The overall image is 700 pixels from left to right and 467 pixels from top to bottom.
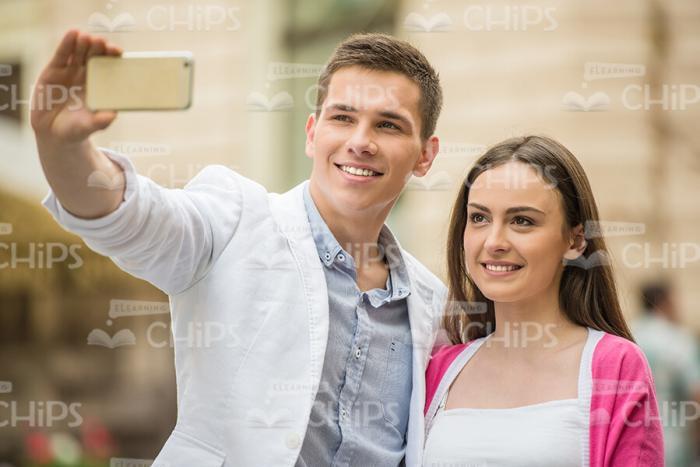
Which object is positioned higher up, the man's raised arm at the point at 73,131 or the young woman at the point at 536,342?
the man's raised arm at the point at 73,131

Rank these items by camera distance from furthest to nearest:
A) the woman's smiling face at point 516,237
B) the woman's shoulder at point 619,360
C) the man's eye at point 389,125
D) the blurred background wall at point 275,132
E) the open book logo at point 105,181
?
the blurred background wall at point 275,132
the man's eye at point 389,125
the woman's smiling face at point 516,237
the woman's shoulder at point 619,360
the open book logo at point 105,181

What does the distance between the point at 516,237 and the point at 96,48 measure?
0.97 meters

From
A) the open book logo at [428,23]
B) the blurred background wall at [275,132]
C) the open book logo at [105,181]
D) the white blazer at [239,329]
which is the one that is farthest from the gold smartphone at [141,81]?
the open book logo at [428,23]

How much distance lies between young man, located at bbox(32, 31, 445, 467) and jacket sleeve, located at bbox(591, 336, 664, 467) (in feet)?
1.21

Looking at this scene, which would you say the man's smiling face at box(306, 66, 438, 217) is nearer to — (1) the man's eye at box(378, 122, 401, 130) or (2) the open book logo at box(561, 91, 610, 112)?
(1) the man's eye at box(378, 122, 401, 130)

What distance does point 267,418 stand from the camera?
168 centimetres

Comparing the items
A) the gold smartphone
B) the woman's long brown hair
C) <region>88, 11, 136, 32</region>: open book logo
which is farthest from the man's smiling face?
<region>88, 11, 136, 32</region>: open book logo

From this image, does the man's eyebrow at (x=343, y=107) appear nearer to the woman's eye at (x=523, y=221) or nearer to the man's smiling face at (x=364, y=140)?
the man's smiling face at (x=364, y=140)

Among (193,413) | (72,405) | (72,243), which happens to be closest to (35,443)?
(72,405)

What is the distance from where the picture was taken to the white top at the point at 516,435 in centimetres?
169

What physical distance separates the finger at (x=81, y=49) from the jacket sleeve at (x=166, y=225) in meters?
0.19

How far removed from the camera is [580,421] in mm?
1701

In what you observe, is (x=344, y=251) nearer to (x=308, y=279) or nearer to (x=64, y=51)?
(x=308, y=279)

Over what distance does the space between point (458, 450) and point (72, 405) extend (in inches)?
111
